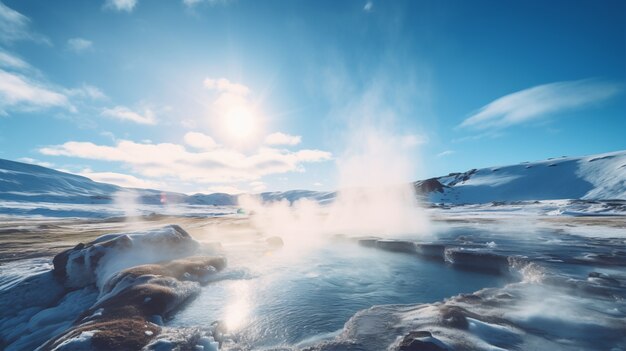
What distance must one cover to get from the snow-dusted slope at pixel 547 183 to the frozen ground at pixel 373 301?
444 ft

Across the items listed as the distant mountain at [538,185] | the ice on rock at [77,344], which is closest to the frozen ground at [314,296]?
the ice on rock at [77,344]

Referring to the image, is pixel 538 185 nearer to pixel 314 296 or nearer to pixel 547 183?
pixel 547 183

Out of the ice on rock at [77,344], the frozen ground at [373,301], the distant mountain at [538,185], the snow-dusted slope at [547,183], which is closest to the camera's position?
the ice on rock at [77,344]

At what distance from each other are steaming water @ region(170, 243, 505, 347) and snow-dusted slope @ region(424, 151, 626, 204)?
5502 inches

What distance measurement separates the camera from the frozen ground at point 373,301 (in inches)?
475

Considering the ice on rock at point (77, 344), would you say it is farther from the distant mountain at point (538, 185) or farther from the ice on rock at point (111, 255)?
the distant mountain at point (538, 185)

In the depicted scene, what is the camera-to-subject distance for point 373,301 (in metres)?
17.9

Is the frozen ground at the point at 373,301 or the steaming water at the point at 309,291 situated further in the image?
the steaming water at the point at 309,291

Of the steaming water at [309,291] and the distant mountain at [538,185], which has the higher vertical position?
the distant mountain at [538,185]

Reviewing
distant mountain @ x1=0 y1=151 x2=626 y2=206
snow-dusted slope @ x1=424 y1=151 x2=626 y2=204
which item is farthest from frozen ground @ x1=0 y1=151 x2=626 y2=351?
distant mountain @ x1=0 y1=151 x2=626 y2=206

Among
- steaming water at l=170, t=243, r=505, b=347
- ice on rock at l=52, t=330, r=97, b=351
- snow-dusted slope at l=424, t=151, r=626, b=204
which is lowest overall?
steaming water at l=170, t=243, r=505, b=347

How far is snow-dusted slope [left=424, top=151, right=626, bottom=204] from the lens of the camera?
135250 millimetres

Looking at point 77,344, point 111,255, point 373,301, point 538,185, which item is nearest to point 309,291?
point 373,301

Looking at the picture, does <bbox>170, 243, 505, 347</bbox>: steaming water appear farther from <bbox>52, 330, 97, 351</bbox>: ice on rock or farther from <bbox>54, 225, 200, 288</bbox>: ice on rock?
<bbox>54, 225, 200, 288</bbox>: ice on rock
